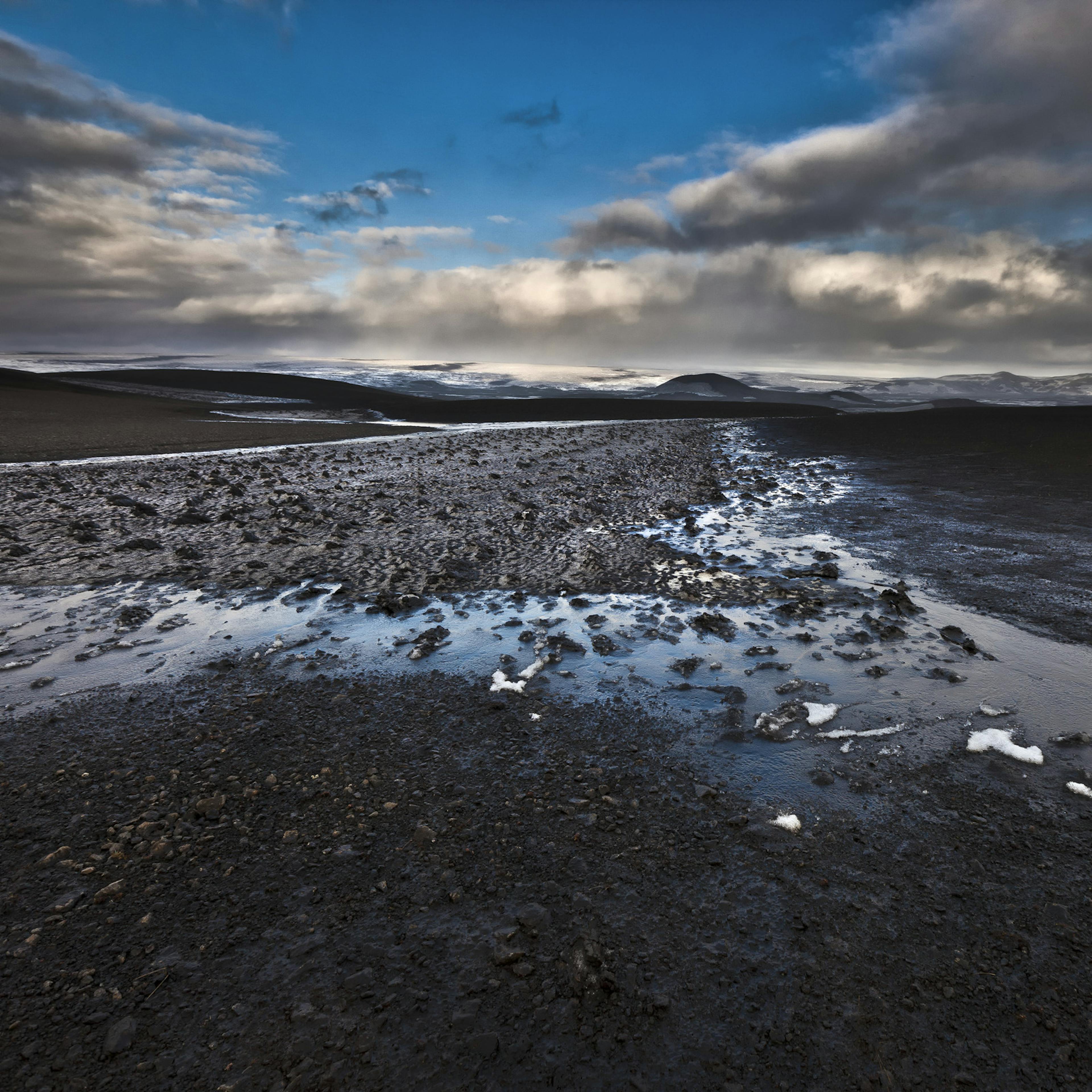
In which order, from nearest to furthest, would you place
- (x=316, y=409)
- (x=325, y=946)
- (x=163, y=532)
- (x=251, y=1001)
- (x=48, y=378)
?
(x=251, y=1001)
(x=325, y=946)
(x=163, y=532)
(x=316, y=409)
(x=48, y=378)

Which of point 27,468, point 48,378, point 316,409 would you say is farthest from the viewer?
point 48,378

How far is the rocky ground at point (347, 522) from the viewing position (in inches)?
376

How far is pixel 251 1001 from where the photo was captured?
287cm

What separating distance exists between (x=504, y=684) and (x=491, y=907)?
2.76 meters

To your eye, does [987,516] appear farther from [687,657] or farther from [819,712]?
[819,712]

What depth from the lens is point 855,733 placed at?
17.1ft

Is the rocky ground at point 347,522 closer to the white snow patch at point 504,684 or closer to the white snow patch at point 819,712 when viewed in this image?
the white snow patch at point 504,684

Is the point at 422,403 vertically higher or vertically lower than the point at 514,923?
higher

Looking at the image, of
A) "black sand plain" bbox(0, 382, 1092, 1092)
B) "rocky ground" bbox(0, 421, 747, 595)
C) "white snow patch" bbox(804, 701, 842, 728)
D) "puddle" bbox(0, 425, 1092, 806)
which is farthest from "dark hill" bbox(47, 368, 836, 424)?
"black sand plain" bbox(0, 382, 1092, 1092)

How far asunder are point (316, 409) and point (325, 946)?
69601 millimetres

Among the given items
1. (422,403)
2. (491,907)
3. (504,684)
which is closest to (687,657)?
(504,684)

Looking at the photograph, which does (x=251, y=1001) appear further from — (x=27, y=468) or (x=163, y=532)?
(x=27, y=468)

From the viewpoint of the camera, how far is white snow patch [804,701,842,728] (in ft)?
17.7

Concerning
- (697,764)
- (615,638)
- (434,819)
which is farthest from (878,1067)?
(615,638)
